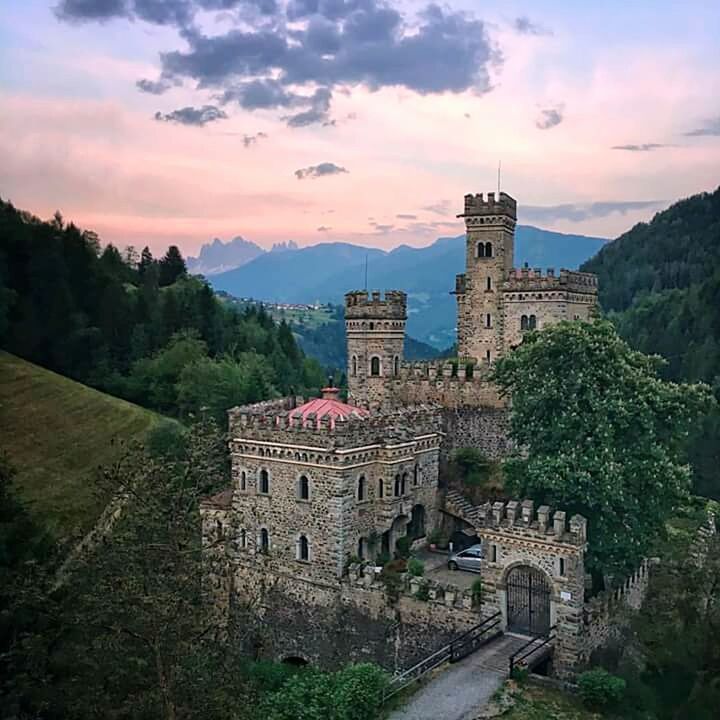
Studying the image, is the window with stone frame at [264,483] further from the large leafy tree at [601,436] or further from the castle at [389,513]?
the large leafy tree at [601,436]

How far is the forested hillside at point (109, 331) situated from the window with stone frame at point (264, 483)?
25.1 metres

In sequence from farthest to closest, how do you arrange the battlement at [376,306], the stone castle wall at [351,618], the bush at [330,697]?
1. the battlement at [376,306]
2. the stone castle wall at [351,618]
3. the bush at [330,697]

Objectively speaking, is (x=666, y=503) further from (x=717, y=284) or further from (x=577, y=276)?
(x=717, y=284)

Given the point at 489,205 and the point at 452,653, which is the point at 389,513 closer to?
the point at 452,653

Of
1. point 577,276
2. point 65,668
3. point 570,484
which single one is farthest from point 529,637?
point 577,276

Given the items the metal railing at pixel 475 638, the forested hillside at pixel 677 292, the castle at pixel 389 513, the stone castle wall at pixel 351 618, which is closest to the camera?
the metal railing at pixel 475 638

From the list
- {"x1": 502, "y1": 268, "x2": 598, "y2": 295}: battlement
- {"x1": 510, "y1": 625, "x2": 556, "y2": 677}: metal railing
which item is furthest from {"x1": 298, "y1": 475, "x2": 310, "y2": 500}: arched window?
{"x1": 502, "y1": 268, "x2": 598, "y2": 295}: battlement

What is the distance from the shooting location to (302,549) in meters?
34.2

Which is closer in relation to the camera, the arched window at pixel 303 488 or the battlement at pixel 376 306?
the arched window at pixel 303 488

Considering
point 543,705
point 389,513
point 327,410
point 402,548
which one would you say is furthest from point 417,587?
point 327,410

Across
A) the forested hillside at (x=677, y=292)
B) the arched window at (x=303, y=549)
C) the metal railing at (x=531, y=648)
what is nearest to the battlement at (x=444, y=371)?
the arched window at (x=303, y=549)

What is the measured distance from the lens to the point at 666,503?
31.9m

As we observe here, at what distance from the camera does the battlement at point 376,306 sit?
4381 centimetres

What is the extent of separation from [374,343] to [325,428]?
11798 millimetres
